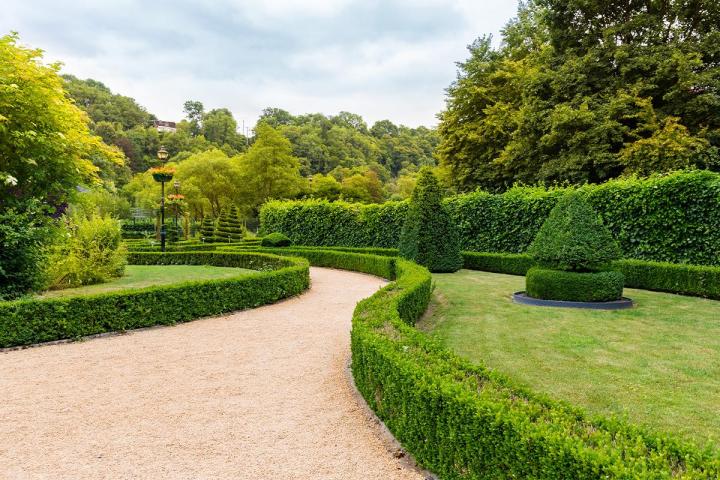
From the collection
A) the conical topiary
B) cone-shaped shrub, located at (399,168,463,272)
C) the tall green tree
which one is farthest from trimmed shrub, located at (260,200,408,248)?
the tall green tree

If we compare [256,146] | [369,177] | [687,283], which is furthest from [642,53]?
[369,177]

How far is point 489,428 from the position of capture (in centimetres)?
273

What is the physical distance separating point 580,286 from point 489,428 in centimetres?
737

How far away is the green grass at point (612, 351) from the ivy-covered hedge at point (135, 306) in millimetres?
3611

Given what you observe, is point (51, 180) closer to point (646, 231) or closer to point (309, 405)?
point (309, 405)

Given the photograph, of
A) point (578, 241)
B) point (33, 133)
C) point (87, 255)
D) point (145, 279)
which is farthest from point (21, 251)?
point (578, 241)

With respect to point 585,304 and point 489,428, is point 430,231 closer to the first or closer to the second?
point 585,304

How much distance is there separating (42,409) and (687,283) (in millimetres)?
11928

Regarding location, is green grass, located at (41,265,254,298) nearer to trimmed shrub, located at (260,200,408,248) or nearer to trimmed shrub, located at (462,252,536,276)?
trimmed shrub, located at (260,200,408,248)

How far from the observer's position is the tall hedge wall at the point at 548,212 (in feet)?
37.9

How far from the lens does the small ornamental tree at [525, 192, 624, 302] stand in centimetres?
918

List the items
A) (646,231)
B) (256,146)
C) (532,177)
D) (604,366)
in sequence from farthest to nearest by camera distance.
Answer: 1. (256,146)
2. (532,177)
3. (646,231)
4. (604,366)

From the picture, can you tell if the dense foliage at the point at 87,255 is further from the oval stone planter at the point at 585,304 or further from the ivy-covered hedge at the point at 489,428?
the oval stone planter at the point at 585,304

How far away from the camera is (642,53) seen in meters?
18.1
